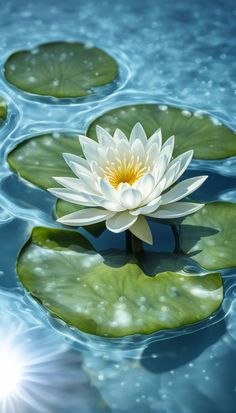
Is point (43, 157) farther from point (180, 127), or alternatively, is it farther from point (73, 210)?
point (180, 127)

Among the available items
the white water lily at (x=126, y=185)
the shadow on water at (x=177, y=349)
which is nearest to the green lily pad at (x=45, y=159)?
the white water lily at (x=126, y=185)

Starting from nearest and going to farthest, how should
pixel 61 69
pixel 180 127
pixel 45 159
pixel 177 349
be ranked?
pixel 177 349, pixel 45 159, pixel 180 127, pixel 61 69

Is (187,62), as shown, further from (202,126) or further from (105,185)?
(105,185)

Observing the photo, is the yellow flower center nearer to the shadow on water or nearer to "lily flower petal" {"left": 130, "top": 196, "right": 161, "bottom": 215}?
"lily flower petal" {"left": 130, "top": 196, "right": 161, "bottom": 215}

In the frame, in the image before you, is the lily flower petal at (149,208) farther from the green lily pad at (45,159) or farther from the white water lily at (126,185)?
the green lily pad at (45,159)

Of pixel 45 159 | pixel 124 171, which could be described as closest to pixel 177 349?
pixel 124 171

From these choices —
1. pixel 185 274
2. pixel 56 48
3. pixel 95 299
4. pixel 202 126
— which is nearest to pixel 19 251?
pixel 95 299

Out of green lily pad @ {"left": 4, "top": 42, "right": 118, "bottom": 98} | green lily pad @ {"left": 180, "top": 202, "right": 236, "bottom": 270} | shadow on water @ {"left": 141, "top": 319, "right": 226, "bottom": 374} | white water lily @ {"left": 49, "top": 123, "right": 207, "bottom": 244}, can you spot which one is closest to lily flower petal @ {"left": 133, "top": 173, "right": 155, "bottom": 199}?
white water lily @ {"left": 49, "top": 123, "right": 207, "bottom": 244}
